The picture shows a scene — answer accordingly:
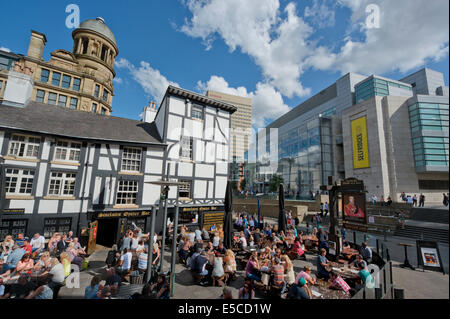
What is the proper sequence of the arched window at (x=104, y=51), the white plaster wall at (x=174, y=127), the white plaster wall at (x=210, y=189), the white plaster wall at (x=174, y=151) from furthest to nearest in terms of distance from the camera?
the arched window at (x=104, y=51) < the white plaster wall at (x=210, y=189) < the white plaster wall at (x=174, y=127) < the white plaster wall at (x=174, y=151)

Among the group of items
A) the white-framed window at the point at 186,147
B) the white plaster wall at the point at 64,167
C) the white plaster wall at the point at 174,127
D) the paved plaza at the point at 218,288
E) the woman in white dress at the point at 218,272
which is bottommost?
the paved plaza at the point at 218,288

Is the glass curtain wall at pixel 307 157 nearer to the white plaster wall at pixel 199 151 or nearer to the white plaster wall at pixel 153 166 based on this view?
the white plaster wall at pixel 199 151

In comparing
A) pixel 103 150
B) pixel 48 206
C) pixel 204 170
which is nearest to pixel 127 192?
pixel 103 150

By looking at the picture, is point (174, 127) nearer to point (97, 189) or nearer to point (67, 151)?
point (97, 189)

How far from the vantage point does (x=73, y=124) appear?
13102mm

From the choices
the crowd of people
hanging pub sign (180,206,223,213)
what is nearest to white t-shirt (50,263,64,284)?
the crowd of people

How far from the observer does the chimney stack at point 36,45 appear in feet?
75.7

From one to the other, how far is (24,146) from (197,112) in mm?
11101

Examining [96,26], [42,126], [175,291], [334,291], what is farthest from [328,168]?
[96,26]

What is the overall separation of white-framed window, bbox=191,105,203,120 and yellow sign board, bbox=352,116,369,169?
27007 millimetres

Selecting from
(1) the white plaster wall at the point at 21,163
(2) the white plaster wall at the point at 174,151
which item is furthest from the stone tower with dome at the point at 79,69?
(2) the white plaster wall at the point at 174,151

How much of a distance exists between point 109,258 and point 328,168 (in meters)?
37.8

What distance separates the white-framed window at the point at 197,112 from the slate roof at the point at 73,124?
3.42 m

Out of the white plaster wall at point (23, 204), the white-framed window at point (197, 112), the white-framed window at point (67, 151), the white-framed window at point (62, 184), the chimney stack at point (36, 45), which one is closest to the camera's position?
the white plaster wall at point (23, 204)
